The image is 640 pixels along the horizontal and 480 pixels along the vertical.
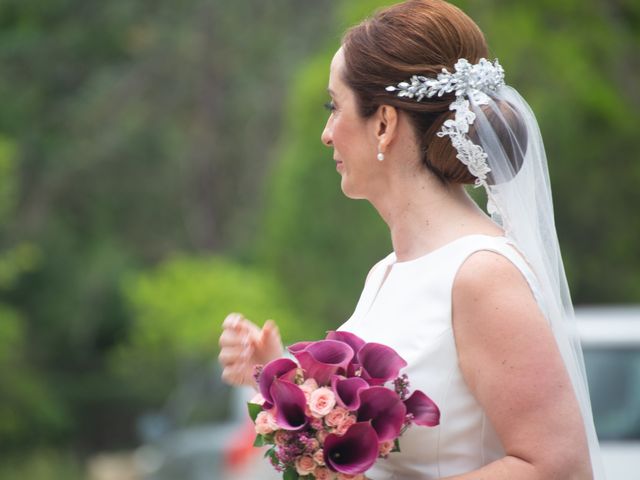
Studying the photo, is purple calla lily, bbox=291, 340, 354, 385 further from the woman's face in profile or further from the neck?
the woman's face in profile

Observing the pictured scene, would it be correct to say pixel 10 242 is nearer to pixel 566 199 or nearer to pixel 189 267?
pixel 189 267

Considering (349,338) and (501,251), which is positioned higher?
(501,251)

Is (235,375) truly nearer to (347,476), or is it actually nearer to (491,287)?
(347,476)

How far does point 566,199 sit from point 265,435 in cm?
1571

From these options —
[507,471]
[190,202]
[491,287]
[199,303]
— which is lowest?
[199,303]

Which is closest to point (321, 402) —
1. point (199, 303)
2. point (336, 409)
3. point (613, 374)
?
point (336, 409)

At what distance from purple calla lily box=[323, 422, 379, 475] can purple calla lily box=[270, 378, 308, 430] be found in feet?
0.25

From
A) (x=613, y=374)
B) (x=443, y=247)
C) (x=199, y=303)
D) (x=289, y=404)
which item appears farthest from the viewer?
(x=199, y=303)

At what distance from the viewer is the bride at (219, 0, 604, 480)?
2443mm

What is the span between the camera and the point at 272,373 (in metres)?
2.58

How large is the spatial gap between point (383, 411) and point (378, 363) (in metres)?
0.10

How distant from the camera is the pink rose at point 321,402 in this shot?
2490mm

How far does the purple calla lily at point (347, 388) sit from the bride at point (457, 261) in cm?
14

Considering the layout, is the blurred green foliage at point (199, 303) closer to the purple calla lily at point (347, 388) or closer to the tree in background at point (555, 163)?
the tree in background at point (555, 163)
